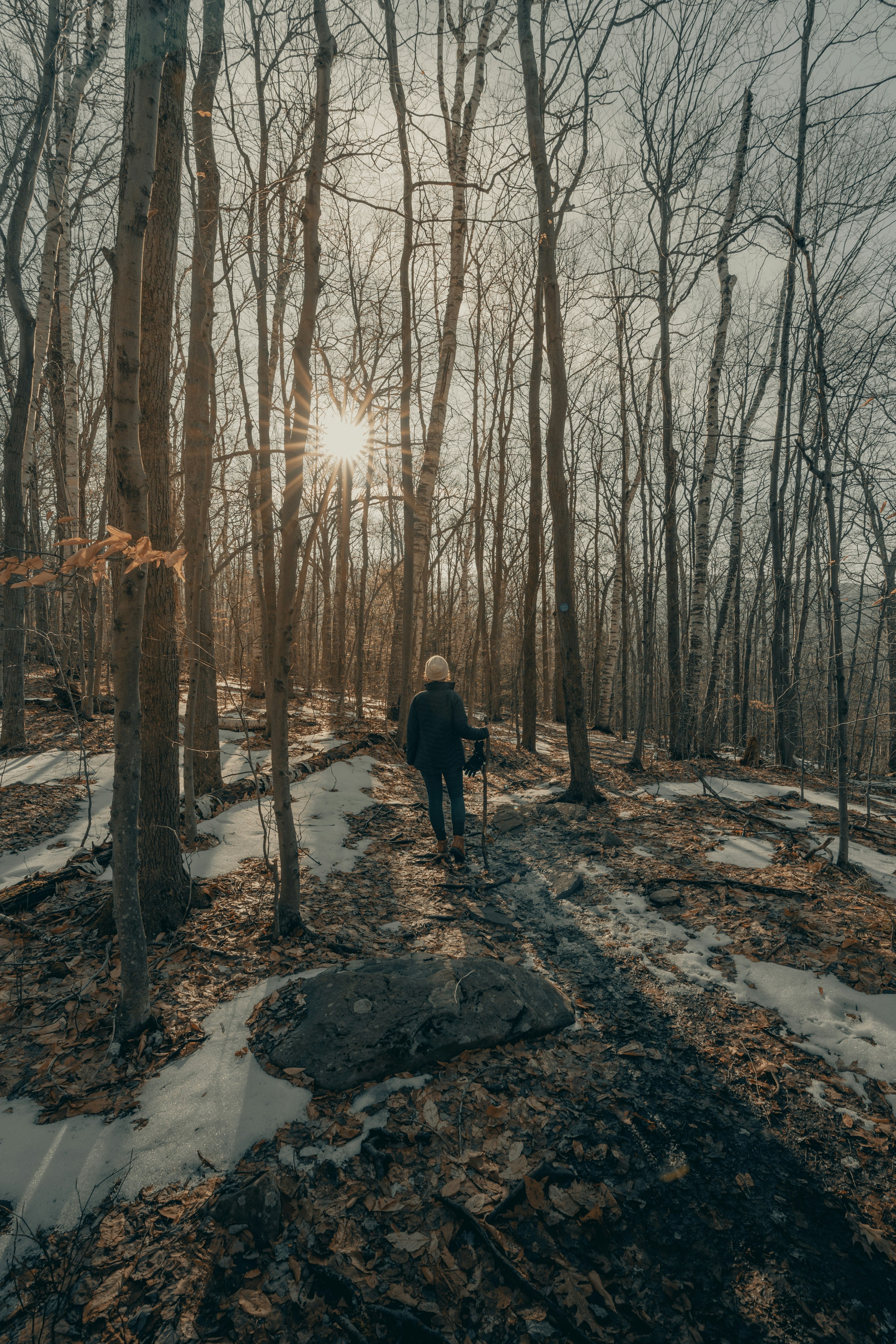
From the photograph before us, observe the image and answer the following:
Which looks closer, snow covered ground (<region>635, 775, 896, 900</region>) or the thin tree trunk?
snow covered ground (<region>635, 775, 896, 900</region>)

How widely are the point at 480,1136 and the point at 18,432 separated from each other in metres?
9.50

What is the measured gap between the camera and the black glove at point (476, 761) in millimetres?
5676

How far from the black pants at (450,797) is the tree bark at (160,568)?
8.31ft

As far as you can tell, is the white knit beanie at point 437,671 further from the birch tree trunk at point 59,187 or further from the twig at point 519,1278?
the birch tree trunk at point 59,187

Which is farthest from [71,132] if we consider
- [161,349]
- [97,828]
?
[97,828]

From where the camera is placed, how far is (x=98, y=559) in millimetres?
2176

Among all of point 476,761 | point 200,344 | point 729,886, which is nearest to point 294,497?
point 200,344

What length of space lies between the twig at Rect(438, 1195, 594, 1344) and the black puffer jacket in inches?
145

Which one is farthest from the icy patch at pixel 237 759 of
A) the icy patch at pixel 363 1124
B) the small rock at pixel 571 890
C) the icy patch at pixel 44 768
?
the icy patch at pixel 363 1124

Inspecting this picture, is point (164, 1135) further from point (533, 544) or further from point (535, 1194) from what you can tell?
point (533, 544)

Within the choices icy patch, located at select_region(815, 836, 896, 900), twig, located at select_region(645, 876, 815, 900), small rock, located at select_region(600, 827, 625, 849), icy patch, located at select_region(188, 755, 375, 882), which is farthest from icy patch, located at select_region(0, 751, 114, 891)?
icy patch, located at select_region(815, 836, 896, 900)

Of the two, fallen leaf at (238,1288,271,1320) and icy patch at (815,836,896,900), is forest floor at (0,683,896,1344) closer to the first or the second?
fallen leaf at (238,1288,271,1320)

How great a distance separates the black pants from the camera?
18.8 feet

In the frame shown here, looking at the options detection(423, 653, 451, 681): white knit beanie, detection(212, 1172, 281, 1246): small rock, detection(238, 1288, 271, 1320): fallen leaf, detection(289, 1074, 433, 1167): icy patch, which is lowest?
detection(238, 1288, 271, 1320): fallen leaf
